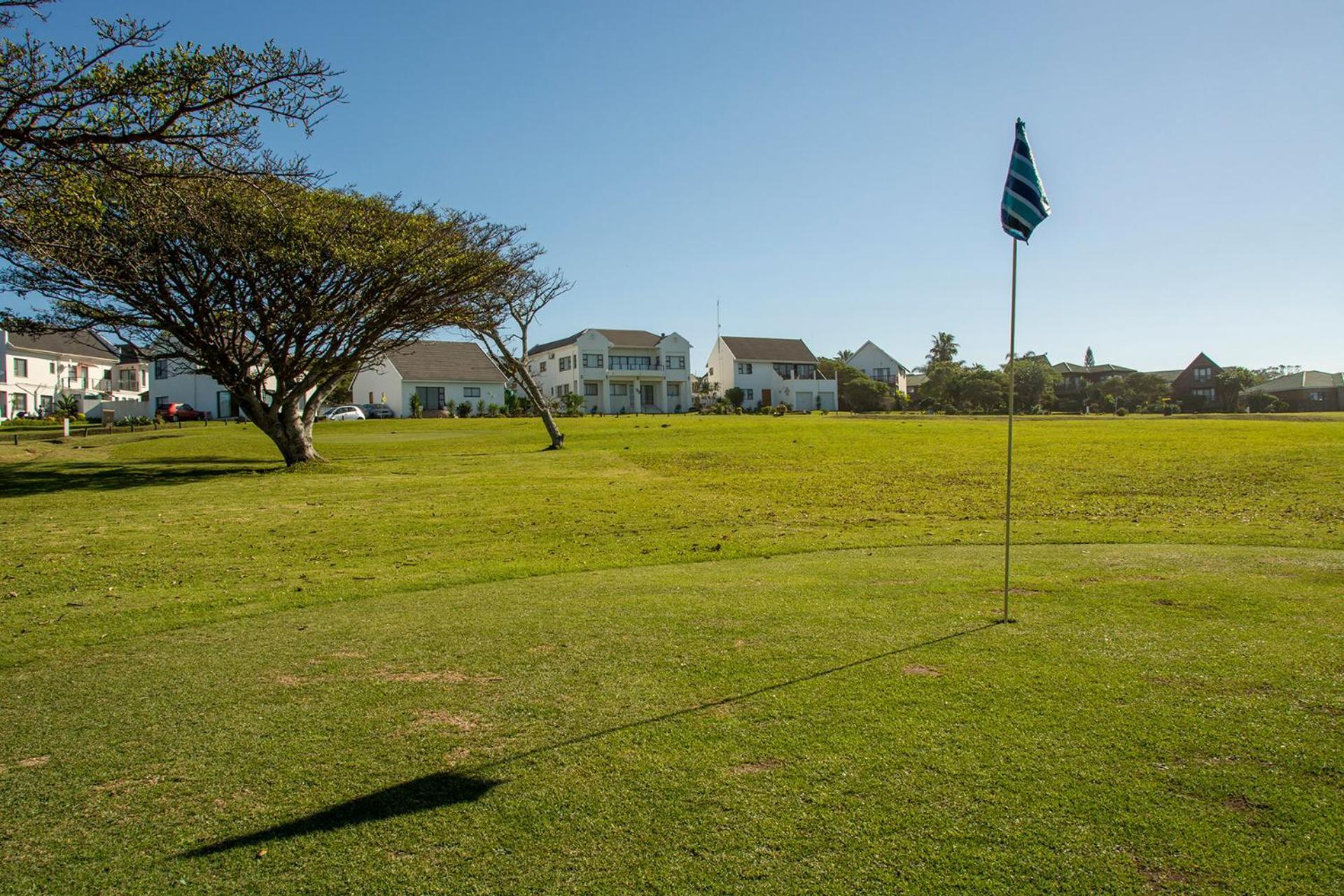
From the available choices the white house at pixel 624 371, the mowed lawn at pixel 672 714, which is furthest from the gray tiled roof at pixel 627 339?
the mowed lawn at pixel 672 714

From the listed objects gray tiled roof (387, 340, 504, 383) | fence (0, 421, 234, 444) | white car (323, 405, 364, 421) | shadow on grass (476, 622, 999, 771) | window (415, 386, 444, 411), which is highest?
gray tiled roof (387, 340, 504, 383)

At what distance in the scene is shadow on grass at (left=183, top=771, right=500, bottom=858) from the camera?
4355 millimetres

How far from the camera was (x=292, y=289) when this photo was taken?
A: 1086 inches

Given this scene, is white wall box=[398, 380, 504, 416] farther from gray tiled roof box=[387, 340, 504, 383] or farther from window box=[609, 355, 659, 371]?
window box=[609, 355, 659, 371]

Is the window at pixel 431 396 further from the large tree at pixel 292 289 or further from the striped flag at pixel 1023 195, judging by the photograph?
the striped flag at pixel 1023 195

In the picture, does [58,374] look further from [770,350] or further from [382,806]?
[382,806]

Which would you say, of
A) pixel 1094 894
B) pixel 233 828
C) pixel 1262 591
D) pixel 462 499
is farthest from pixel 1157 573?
pixel 462 499

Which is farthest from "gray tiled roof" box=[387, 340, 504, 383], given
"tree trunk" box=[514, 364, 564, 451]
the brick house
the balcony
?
the brick house

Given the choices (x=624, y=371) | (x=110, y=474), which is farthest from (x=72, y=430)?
(x=624, y=371)

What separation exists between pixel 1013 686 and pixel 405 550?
10657 mm

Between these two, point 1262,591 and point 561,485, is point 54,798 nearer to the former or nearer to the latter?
point 1262,591

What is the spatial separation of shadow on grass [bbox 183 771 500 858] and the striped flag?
6.86m

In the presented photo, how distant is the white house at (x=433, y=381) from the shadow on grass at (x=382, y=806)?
3025 inches

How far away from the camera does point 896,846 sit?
13.7 feet
